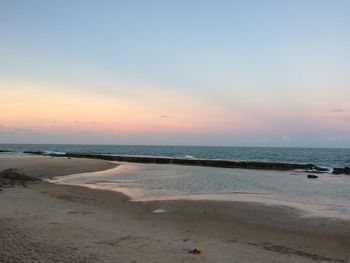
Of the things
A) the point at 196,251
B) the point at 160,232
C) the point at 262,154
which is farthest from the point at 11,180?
the point at 262,154

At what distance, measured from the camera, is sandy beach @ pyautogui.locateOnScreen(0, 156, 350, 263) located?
7.54m

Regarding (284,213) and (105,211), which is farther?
(284,213)

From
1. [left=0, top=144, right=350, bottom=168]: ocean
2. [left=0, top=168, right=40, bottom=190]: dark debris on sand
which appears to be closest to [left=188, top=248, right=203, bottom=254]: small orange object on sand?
[left=0, top=168, right=40, bottom=190]: dark debris on sand

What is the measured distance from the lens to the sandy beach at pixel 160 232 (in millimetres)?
7539

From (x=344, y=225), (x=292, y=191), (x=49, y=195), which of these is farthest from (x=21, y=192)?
(x=292, y=191)

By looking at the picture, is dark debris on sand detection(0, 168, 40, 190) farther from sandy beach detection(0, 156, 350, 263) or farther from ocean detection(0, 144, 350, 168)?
ocean detection(0, 144, 350, 168)

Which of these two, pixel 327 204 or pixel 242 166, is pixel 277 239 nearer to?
pixel 327 204

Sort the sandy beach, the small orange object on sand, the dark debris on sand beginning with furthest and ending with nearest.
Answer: the dark debris on sand
the small orange object on sand
the sandy beach

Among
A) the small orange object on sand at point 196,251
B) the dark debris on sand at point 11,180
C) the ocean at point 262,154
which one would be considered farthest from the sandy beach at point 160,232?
the ocean at point 262,154

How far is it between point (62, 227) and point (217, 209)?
6656 mm

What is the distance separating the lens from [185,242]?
8906 millimetres

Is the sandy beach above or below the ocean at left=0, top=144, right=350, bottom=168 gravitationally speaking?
below

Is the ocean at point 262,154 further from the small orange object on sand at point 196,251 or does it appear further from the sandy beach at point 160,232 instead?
the small orange object on sand at point 196,251

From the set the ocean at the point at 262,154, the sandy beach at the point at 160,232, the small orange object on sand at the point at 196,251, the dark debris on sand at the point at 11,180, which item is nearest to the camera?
the sandy beach at the point at 160,232
